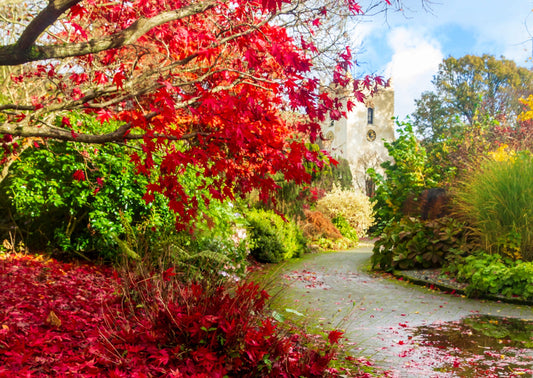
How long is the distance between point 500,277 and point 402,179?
5279mm

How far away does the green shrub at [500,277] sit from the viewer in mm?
6837

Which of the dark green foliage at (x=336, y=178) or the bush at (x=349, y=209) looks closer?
the bush at (x=349, y=209)

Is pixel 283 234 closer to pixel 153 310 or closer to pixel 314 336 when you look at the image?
pixel 314 336

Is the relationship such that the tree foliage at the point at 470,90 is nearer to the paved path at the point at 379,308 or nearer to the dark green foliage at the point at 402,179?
the dark green foliage at the point at 402,179

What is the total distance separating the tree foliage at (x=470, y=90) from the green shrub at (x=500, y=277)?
23012mm

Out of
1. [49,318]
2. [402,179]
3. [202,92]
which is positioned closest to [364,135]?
[402,179]

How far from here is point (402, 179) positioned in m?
12.1

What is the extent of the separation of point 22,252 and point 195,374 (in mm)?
6808

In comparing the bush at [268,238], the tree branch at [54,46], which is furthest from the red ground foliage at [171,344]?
the bush at [268,238]

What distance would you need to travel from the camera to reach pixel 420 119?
32.8 meters

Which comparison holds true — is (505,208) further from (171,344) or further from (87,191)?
(87,191)

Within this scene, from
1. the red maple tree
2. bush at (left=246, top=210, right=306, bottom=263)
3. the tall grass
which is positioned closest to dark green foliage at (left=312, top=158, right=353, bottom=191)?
bush at (left=246, top=210, right=306, bottom=263)

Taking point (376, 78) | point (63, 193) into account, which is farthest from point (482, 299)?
point (63, 193)

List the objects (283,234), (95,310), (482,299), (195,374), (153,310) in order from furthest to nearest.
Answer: (283,234) < (482,299) < (95,310) < (153,310) < (195,374)
